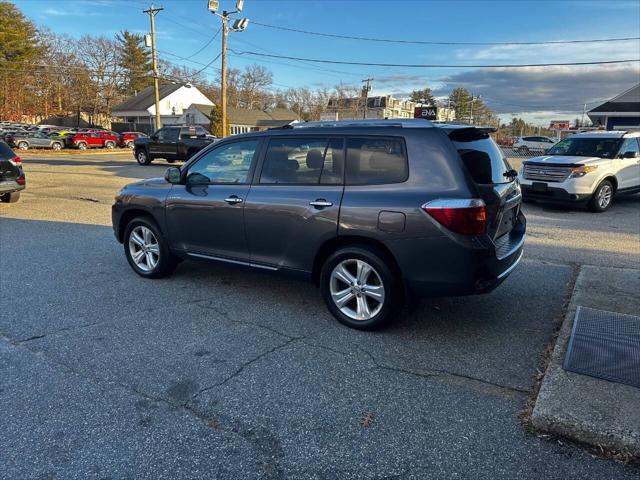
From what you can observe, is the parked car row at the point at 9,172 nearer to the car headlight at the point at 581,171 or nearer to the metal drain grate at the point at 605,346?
the metal drain grate at the point at 605,346

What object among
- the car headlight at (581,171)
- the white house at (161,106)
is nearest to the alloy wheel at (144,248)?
the car headlight at (581,171)

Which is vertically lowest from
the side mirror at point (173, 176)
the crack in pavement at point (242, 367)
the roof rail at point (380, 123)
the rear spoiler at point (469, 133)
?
the crack in pavement at point (242, 367)

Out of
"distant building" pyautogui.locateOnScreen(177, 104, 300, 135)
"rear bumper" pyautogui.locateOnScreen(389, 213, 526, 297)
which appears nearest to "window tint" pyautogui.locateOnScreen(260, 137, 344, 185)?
"rear bumper" pyautogui.locateOnScreen(389, 213, 526, 297)

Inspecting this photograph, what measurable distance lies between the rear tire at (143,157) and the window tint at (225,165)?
64.0 feet

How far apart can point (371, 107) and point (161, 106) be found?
141 ft

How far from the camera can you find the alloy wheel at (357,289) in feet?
12.9

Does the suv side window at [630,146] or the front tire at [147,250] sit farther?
the suv side window at [630,146]

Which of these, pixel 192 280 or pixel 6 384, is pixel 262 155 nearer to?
pixel 192 280

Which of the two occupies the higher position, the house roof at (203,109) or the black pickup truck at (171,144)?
the house roof at (203,109)

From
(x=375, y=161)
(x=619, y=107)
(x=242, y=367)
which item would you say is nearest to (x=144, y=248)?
(x=242, y=367)

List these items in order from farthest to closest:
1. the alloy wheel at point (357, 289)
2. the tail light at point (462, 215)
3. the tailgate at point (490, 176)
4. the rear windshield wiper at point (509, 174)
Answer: the rear windshield wiper at point (509, 174) < the alloy wheel at point (357, 289) < the tailgate at point (490, 176) < the tail light at point (462, 215)

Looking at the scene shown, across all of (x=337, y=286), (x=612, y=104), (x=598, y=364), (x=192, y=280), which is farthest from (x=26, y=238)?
(x=612, y=104)

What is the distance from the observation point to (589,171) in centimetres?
1002

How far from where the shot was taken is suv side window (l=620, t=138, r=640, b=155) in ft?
35.8
